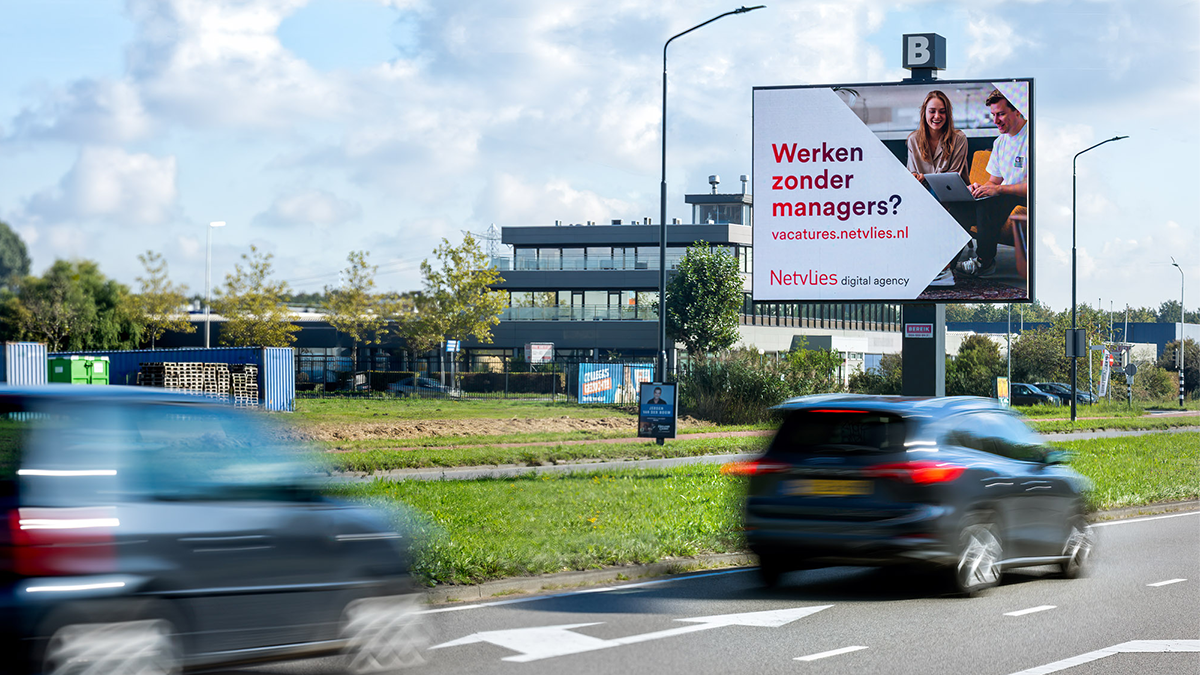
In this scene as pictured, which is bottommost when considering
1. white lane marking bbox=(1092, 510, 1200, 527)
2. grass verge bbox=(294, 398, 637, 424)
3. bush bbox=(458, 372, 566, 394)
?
grass verge bbox=(294, 398, 637, 424)

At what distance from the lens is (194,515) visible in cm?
568

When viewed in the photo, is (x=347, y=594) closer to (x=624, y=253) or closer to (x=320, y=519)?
(x=320, y=519)

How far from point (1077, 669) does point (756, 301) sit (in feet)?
45.6

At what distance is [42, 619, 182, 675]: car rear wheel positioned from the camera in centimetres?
518

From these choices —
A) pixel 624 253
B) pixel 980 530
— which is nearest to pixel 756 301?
pixel 980 530

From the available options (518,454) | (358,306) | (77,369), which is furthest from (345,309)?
(518,454)

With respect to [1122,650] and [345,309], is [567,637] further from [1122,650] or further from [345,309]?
[345,309]

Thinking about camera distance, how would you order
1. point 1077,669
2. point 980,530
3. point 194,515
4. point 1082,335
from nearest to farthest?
1. point 194,515
2. point 1077,669
3. point 980,530
4. point 1082,335

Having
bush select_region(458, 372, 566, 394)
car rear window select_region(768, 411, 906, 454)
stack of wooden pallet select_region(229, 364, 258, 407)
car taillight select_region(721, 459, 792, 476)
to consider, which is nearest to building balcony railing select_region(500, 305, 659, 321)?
bush select_region(458, 372, 566, 394)

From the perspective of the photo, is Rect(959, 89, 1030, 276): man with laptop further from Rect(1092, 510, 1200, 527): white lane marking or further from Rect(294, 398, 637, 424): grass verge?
Rect(294, 398, 637, 424): grass verge

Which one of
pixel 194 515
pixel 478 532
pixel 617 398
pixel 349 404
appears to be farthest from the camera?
pixel 617 398

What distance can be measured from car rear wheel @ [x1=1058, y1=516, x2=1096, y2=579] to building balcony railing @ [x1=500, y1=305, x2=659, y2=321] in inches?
2461

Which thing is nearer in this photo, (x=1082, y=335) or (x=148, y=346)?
(x=1082, y=335)

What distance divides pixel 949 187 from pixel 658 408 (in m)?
9.17
